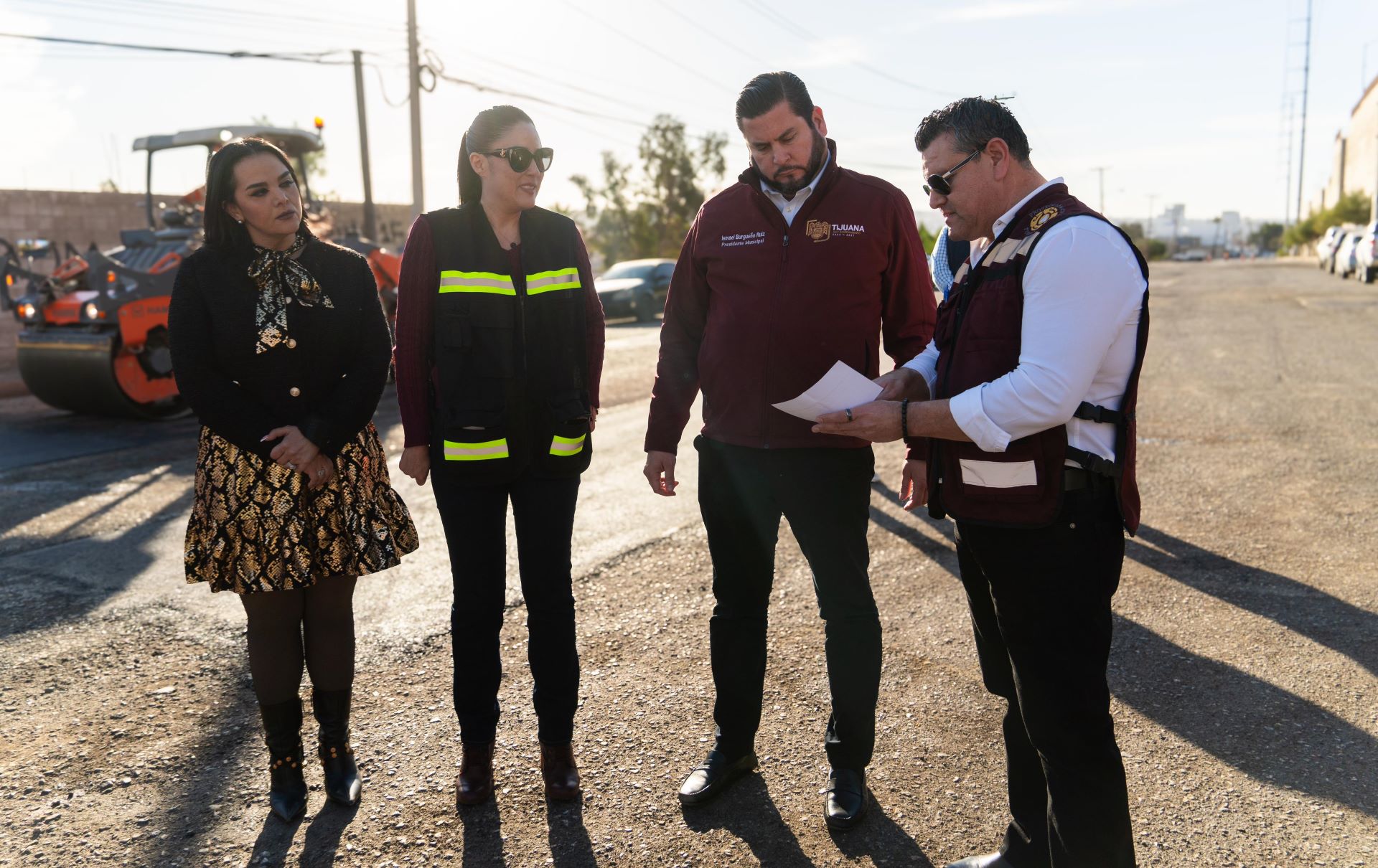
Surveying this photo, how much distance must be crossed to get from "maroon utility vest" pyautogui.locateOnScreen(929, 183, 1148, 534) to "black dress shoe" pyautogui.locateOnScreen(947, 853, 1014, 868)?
99 centimetres

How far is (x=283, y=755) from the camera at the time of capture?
3.00 m

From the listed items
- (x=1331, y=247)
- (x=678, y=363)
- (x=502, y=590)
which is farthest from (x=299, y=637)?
(x=1331, y=247)

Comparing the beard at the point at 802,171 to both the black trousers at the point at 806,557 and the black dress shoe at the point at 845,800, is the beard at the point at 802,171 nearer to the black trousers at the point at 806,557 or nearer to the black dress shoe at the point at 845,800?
the black trousers at the point at 806,557

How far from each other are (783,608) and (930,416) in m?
2.52

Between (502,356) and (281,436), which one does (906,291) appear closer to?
(502,356)

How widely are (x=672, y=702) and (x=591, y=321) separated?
55.8 inches

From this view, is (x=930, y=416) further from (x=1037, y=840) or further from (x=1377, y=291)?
(x=1377, y=291)

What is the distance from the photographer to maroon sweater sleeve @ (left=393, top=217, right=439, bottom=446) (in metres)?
2.91

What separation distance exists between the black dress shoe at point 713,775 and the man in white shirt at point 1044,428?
1.04 metres

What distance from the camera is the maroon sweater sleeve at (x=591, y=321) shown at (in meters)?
3.13

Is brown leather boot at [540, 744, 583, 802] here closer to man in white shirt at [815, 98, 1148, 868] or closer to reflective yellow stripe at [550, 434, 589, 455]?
reflective yellow stripe at [550, 434, 589, 455]

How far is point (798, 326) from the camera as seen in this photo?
2.86 m

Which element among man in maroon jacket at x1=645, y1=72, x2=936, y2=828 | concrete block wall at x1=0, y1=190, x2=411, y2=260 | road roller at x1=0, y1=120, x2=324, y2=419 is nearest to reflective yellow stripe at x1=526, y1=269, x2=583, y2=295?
man in maroon jacket at x1=645, y1=72, x2=936, y2=828

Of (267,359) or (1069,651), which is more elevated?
(267,359)
